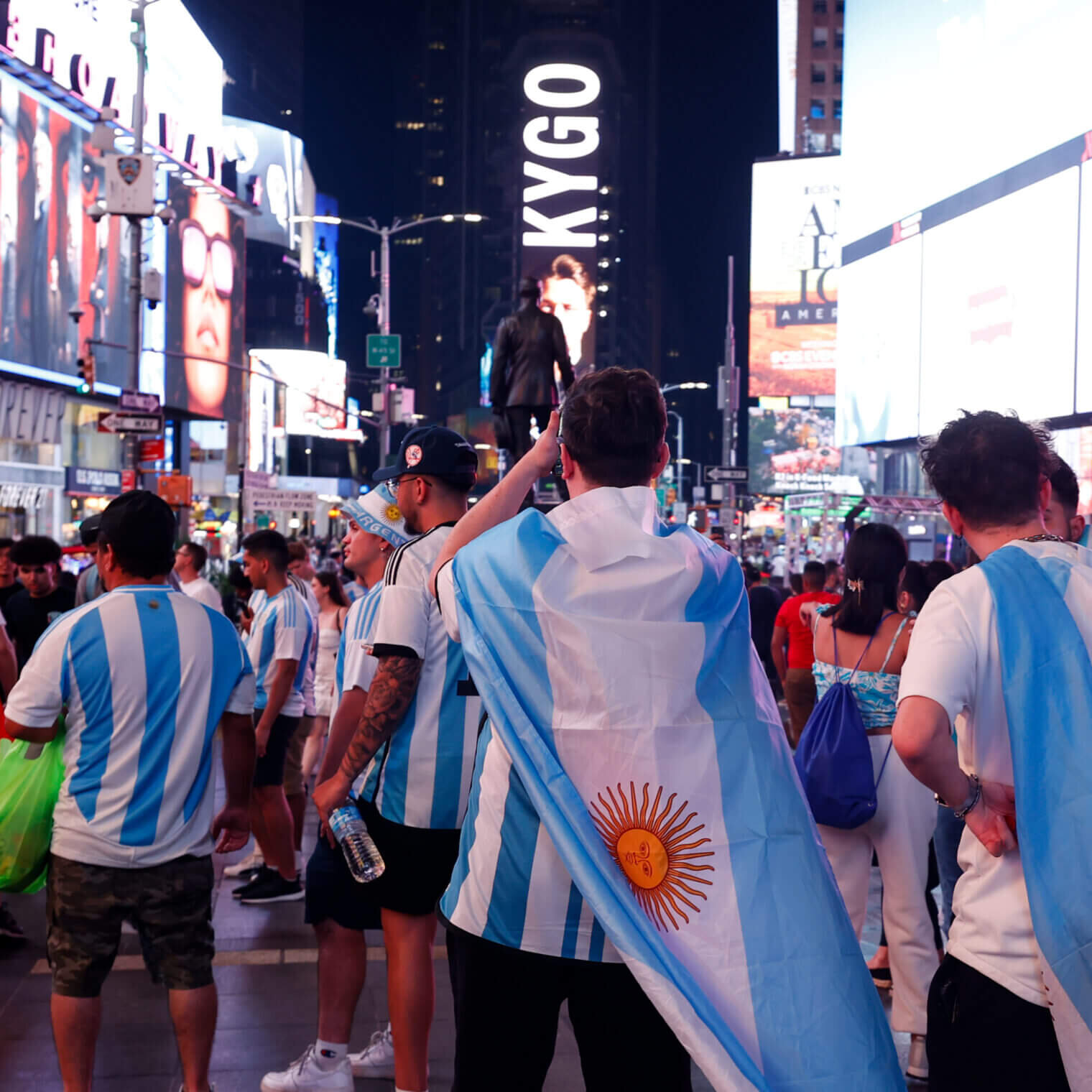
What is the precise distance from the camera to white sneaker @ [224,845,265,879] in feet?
28.1

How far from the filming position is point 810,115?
114750mm

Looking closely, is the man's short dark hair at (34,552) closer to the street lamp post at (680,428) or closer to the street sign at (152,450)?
the street sign at (152,450)

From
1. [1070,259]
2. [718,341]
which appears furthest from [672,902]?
[718,341]

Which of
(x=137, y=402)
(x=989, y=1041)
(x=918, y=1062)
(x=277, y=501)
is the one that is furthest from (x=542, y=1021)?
(x=277, y=501)

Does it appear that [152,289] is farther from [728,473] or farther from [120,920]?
[120,920]

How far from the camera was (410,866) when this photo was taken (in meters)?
4.20

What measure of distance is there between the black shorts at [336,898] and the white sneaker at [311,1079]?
0.53 metres

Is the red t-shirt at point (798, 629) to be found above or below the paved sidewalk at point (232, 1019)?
above

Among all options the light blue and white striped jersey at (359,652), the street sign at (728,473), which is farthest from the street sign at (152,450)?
the light blue and white striped jersey at (359,652)

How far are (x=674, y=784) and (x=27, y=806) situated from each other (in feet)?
8.13

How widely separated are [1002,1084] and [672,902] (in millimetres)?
767

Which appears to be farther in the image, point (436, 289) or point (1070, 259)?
point (436, 289)

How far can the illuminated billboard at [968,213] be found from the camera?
19.4 m

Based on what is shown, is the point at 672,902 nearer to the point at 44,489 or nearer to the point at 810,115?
the point at 44,489
